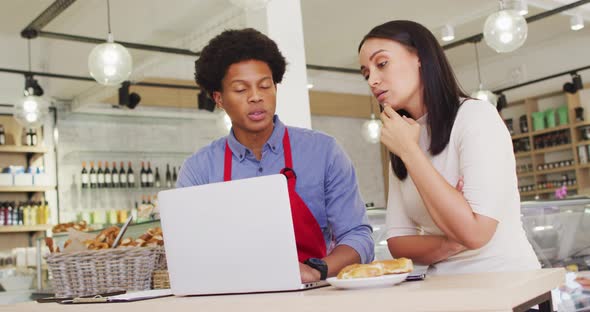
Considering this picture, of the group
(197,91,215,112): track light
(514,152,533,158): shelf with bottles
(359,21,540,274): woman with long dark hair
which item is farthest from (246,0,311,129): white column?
(514,152,533,158): shelf with bottles

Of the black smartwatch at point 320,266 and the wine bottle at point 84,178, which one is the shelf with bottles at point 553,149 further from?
the black smartwatch at point 320,266

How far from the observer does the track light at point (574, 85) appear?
8.70m

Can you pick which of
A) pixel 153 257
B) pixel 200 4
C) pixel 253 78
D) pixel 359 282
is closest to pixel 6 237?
pixel 200 4

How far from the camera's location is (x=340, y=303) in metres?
1.27

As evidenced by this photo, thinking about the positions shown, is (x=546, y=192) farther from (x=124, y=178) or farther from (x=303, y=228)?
(x=303, y=228)

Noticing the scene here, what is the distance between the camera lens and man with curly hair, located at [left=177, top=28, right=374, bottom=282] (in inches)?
86.0

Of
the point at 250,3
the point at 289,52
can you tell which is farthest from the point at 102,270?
the point at 289,52

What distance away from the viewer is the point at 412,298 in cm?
120

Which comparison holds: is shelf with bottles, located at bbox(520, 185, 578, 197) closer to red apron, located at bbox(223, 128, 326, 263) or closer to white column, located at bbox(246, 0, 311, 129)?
white column, located at bbox(246, 0, 311, 129)

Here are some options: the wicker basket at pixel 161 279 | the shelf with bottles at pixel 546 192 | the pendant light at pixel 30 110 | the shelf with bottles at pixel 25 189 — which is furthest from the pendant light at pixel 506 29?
the shelf with bottles at pixel 25 189

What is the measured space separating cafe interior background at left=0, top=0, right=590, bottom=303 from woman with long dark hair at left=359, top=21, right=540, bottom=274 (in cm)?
434

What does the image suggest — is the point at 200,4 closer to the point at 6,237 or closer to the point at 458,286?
the point at 6,237

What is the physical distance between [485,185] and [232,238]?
0.63 metres

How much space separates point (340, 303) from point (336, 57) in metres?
8.28
